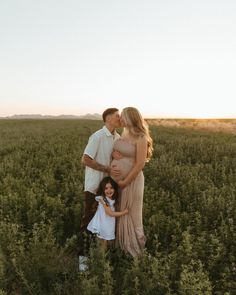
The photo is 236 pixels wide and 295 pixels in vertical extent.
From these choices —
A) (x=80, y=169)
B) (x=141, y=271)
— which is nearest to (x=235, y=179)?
(x=80, y=169)

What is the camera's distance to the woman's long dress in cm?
586

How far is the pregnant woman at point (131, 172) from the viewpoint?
5645 millimetres

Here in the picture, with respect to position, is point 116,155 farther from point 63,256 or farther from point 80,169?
point 80,169

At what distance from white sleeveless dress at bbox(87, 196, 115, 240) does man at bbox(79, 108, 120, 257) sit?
210mm

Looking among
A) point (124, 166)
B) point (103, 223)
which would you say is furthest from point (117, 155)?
point (103, 223)

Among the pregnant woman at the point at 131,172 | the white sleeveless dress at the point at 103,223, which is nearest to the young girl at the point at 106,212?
the white sleeveless dress at the point at 103,223

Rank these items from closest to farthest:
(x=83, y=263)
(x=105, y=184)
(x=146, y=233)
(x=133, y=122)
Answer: (x=83, y=263) < (x=133, y=122) < (x=105, y=184) < (x=146, y=233)

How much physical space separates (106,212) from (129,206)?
378 millimetres

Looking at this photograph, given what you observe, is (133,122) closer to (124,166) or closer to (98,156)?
(124,166)

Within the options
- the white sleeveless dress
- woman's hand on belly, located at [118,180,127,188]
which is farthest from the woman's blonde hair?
the white sleeveless dress

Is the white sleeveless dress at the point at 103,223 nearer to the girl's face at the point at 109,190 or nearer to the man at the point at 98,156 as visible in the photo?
the girl's face at the point at 109,190

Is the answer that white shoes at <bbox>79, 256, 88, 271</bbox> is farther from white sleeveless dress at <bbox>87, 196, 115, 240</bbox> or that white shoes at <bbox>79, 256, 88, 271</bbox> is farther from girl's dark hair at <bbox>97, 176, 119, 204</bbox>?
girl's dark hair at <bbox>97, 176, 119, 204</bbox>

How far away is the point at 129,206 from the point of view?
19.6 ft

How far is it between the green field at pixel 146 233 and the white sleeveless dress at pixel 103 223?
12.4 inches
